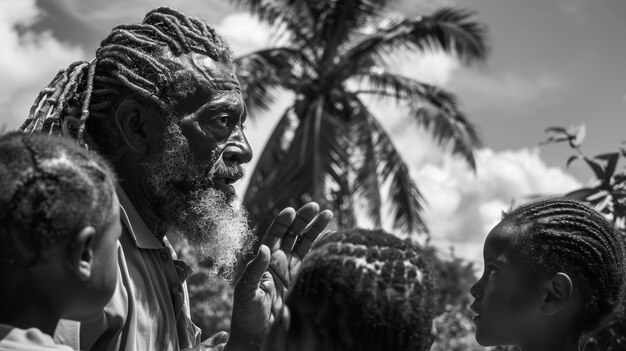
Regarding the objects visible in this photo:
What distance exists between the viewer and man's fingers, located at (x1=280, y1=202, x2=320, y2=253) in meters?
2.93

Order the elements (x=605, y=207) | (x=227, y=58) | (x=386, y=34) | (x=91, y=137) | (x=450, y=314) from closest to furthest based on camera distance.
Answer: (x=91, y=137) → (x=227, y=58) → (x=605, y=207) → (x=450, y=314) → (x=386, y=34)

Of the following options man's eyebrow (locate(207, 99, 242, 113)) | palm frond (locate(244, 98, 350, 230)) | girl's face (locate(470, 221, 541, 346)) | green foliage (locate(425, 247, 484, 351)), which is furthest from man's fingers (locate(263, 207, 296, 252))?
palm frond (locate(244, 98, 350, 230))

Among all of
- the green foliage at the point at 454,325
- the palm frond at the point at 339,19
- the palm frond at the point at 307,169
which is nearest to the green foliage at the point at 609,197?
the green foliage at the point at 454,325

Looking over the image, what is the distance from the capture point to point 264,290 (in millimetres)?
2795

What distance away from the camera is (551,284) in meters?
2.87

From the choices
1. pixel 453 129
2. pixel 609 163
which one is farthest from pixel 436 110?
pixel 609 163

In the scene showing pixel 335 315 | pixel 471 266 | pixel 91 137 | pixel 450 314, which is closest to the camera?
pixel 335 315

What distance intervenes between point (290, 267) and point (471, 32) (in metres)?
13.0

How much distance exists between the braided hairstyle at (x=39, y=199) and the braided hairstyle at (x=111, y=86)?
87 cm

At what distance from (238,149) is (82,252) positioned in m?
1.15

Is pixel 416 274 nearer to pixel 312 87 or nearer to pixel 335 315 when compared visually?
pixel 335 315

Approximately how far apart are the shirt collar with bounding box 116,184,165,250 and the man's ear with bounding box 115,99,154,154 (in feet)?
0.59

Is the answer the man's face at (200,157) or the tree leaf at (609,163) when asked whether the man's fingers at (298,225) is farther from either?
the tree leaf at (609,163)

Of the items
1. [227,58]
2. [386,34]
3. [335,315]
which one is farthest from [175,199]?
[386,34]
